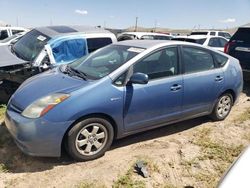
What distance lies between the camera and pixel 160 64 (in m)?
4.71

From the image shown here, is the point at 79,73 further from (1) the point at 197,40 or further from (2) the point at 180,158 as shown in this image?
(1) the point at 197,40

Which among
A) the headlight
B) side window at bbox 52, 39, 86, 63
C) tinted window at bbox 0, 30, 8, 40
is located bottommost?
tinted window at bbox 0, 30, 8, 40

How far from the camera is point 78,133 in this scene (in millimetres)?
3961

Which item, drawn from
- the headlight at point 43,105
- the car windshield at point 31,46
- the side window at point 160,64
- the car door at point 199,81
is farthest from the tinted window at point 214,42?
the headlight at point 43,105

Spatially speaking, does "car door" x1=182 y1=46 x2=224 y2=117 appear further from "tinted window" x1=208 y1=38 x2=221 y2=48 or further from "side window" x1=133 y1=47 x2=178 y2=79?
"tinted window" x1=208 y1=38 x2=221 y2=48

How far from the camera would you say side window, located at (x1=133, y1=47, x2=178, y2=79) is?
4527mm

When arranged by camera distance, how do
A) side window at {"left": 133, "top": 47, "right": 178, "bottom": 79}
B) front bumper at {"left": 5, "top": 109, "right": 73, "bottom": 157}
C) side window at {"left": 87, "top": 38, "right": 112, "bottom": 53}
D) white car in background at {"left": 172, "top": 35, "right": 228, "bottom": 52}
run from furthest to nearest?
white car in background at {"left": 172, "top": 35, "right": 228, "bottom": 52}, side window at {"left": 87, "top": 38, "right": 112, "bottom": 53}, side window at {"left": 133, "top": 47, "right": 178, "bottom": 79}, front bumper at {"left": 5, "top": 109, "right": 73, "bottom": 157}

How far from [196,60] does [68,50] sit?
2847 millimetres

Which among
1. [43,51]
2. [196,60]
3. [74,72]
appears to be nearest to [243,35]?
[196,60]

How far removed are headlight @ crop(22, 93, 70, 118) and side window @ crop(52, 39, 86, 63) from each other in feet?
8.53

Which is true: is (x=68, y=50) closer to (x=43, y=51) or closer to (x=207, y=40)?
(x=43, y=51)

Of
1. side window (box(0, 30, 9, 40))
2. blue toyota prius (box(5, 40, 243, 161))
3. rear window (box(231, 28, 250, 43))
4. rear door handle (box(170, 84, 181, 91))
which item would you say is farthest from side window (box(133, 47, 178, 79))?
side window (box(0, 30, 9, 40))

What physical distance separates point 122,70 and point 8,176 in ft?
6.57

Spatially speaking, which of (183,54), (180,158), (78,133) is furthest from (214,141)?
Answer: (78,133)
